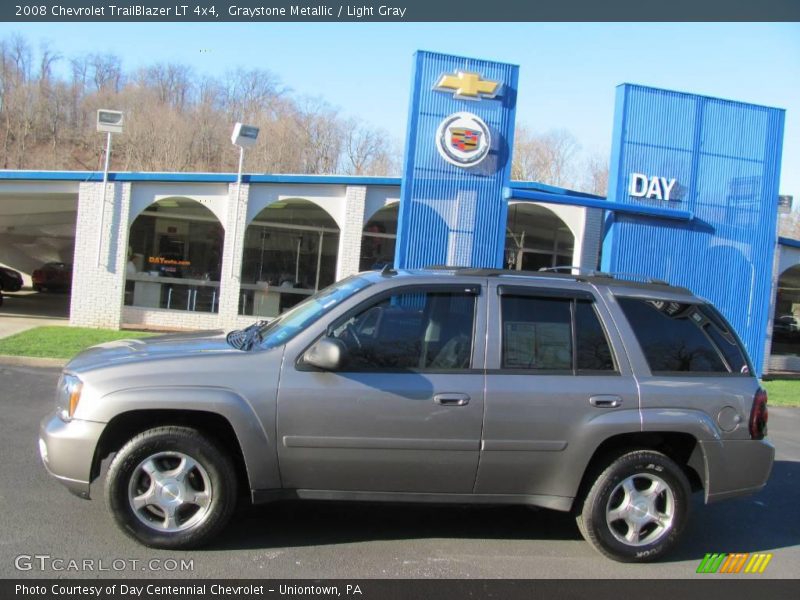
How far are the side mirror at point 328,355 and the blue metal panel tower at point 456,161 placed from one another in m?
8.72

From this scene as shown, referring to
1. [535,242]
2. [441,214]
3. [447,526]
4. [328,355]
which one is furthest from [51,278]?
[328,355]

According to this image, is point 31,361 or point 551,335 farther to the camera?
point 31,361

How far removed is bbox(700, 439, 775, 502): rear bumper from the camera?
14.5 ft

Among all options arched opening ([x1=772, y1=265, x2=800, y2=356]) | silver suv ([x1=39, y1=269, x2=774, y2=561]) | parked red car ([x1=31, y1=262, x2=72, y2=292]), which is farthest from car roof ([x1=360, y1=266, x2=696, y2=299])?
parked red car ([x1=31, y1=262, x2=72, y2=292])

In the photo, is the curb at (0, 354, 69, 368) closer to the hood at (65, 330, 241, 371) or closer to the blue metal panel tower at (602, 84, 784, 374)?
the hood at (65, 330, 241, 371)

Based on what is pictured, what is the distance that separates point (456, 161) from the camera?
42.7ft

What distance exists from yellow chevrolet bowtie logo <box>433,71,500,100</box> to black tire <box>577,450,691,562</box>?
9803 millimetres

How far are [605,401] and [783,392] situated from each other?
11.6 m

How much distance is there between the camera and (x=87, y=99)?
55094 mm

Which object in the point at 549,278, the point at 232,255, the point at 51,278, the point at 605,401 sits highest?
the point at 232,255

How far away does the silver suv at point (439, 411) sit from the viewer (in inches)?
159

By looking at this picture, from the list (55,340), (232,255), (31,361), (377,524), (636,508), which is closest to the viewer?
(636,508)

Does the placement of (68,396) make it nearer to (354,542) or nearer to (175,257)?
(354,542)
